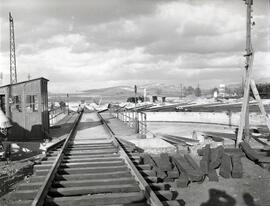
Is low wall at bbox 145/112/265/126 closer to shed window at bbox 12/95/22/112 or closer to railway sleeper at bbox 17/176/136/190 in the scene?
shed window at bbox 12/95/22/112

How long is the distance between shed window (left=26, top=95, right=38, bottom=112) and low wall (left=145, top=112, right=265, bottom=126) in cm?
2055

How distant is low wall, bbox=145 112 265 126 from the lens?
29780mm

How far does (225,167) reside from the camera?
9.84m

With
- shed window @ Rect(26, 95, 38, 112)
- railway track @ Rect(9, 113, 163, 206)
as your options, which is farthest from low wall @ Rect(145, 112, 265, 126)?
railway track @ Rect(9, 113, 163, 206)

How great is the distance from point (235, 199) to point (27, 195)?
200 inches

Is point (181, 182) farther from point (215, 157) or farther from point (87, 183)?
point (87, 183)

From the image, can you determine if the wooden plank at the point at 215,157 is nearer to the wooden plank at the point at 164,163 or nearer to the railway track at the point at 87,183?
the wooden plank at the point at 164,163

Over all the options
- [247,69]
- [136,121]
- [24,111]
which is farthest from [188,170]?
[24,111]

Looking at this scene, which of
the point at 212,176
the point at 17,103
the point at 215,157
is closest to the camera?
the point at 212,176

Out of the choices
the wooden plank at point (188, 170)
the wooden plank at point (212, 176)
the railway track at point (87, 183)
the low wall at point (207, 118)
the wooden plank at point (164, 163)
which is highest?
the railway track at point (87, 183)

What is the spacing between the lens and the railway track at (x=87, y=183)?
6348 millimetres

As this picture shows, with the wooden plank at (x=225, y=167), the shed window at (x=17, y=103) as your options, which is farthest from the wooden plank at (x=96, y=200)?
the shed window at (x=17, y=103)

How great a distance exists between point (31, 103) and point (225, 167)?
10.6m

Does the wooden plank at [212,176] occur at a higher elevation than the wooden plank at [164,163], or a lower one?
lower
